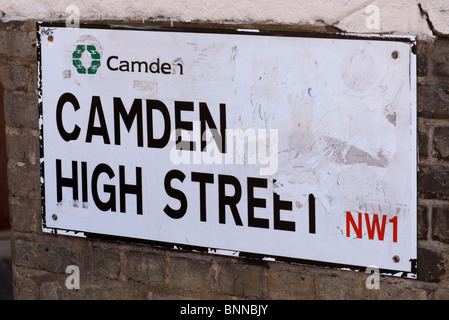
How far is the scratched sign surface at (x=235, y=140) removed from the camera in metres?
3.33

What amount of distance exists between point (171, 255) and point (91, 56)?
866 mm

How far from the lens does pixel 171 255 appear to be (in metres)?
3.79

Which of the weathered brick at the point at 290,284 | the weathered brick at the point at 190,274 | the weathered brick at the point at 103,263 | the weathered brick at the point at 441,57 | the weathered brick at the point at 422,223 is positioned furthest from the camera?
the weathered brick at the point at 103,263

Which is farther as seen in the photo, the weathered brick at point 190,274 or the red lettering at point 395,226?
the weathered brick at point 190,274

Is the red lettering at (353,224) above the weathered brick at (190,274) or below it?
above

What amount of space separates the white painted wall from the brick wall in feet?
0.25

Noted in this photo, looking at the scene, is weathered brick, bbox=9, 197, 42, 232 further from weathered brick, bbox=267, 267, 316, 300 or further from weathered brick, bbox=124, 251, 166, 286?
weathered brick, bbox=267, 267, 316, 300

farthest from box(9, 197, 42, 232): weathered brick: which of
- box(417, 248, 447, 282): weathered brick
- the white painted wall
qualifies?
box(417, 248, 447, 282): weathered brick

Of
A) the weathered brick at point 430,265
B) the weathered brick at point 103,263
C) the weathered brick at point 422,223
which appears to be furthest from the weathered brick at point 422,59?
the weathered brick at point 103,263

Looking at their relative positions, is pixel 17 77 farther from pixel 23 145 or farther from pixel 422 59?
pixel 422 59

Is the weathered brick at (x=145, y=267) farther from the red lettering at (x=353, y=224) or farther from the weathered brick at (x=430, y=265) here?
the weathered brick at (x=430, y=265)

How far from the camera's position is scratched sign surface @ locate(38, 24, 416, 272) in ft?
10.9

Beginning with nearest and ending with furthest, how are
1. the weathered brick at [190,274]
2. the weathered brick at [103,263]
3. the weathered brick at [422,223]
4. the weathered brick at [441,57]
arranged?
1. the weathered brick at [441,57]
2. the weathered brick at [422,223]
3. the weathered brick at [190,274]
4. the weathered brick at [103,263]
